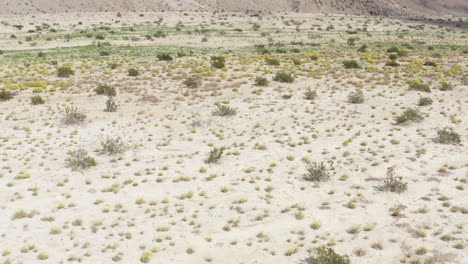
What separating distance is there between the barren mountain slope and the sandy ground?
70378 millimetres

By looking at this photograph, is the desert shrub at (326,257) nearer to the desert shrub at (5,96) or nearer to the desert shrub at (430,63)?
the desert shrub at (5,96)

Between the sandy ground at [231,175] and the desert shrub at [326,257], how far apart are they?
32 centimetres

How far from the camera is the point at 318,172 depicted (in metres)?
13.9

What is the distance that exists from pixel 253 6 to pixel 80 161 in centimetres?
9856

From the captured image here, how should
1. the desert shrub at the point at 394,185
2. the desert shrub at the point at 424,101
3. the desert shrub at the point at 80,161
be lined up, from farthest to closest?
the desert shrub at the point at 424,101
the desert shrub at the point at 80,161
the desert shrub at the point at 394,185

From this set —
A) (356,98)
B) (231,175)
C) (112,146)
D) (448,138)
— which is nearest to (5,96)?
(112,146)

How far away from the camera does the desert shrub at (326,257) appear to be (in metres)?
9.11

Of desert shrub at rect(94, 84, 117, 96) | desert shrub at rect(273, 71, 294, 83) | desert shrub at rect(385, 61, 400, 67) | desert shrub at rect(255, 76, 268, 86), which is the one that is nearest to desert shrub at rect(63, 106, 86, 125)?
desert shrub at rect(94, 84, 117, 96)

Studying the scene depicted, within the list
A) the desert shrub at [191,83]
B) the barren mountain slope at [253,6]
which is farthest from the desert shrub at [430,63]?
the barren mountain slope at [253,6]

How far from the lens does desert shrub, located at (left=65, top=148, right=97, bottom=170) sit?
1467 centimetres

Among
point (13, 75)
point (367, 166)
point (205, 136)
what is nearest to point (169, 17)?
point (13, 75)

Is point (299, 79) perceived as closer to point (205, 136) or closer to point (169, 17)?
point (205, 136)

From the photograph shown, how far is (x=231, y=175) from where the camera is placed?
14.5m

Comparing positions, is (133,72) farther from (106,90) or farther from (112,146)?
(112,146)
